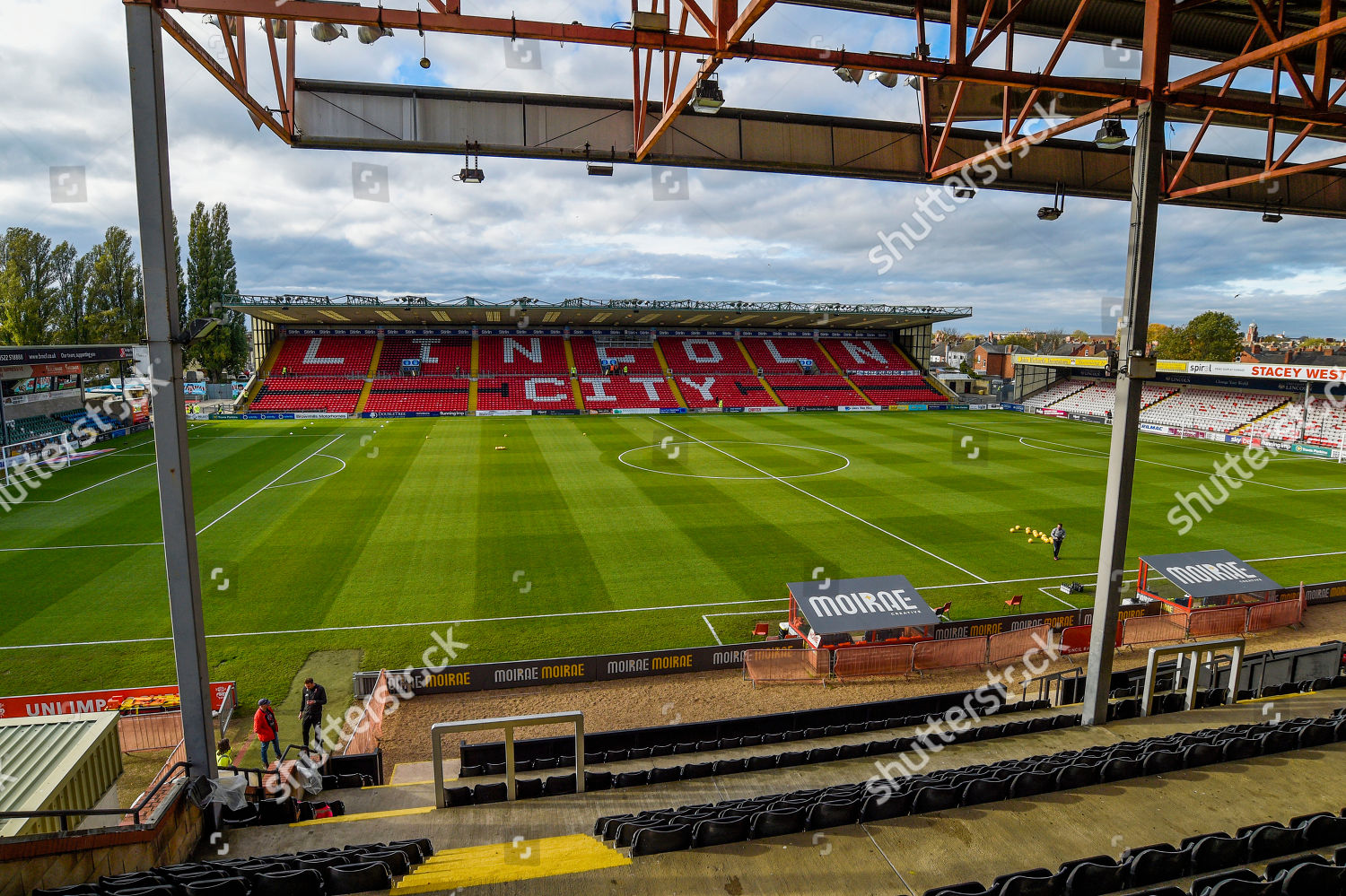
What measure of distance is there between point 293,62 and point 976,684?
16.6 metres

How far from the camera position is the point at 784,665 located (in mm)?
13945

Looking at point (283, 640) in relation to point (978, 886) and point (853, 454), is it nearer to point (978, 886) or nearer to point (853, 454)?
point (978, 886)

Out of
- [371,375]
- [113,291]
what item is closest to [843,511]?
[371,375]

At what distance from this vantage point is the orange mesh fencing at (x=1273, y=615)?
53.5 feet

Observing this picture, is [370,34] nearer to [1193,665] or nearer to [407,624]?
[407,624]

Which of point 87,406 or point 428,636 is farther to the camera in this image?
point 87,406

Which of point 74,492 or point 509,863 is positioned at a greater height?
point 509,863

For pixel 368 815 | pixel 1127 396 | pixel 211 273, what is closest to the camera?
pixel 368 815

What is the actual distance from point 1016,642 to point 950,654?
5.14ft

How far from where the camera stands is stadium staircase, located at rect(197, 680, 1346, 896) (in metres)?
5.77

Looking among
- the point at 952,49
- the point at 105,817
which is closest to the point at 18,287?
the point at 105,817

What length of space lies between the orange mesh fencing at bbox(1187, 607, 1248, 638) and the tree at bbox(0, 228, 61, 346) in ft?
198

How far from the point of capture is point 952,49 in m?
9.06

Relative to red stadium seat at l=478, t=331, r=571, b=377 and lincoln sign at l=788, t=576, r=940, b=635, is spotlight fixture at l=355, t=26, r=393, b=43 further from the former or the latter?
red stadium seat at l=478, t=331, r=571, b=377
